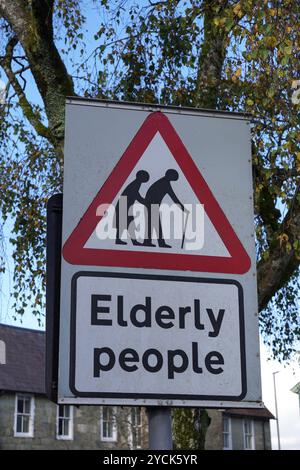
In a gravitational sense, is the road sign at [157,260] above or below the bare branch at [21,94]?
below

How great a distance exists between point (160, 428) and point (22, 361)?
37209 mm

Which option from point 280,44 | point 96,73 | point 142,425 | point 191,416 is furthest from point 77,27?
point 142,425

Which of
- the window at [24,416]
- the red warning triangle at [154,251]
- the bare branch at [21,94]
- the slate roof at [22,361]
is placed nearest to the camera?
the red warning triangle at [154,251]

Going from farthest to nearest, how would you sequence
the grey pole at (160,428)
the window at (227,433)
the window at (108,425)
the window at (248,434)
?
the window at (248,434) < the window at (227,433) < the window at (108,425) < the grey pole at (160,428)

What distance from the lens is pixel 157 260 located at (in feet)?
9.12

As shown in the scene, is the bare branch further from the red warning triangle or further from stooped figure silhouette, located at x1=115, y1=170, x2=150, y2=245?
stooped figure silhouette, located at x1=115, y1=170, x2=150, y2=245

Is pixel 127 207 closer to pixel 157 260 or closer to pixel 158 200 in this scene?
pixel 158 200

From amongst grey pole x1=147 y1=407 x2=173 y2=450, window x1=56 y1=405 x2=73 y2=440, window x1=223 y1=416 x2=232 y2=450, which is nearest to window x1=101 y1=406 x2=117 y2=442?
window x1=56 y1=405 x2=73 y2=440

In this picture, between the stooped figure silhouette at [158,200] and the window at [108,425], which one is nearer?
the stooped figure silhouette at [158,200]

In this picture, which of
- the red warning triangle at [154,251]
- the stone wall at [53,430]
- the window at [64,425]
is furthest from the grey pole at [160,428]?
the window at [64,425]

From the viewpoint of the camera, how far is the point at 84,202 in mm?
2805

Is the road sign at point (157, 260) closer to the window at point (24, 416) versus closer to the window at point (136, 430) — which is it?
the window at point (136, 430)

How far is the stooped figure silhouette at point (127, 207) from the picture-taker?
2.79m

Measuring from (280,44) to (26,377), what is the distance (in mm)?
31850
